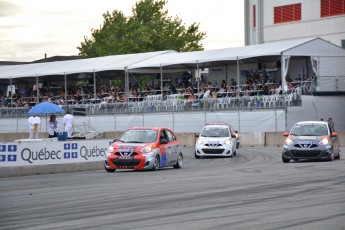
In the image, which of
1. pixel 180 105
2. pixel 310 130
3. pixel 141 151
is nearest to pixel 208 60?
pixel 180 105

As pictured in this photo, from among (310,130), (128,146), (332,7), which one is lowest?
(128,146)

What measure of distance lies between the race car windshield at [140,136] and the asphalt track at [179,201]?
7.39 feet

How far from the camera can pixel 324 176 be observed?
70.9 ft

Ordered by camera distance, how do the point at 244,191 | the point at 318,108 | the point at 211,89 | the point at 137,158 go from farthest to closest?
the point at 211,89 < the point at 318,108 < the point at 137,158 < the point at 244,191

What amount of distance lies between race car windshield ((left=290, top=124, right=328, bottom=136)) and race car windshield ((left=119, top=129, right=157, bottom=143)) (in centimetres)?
613

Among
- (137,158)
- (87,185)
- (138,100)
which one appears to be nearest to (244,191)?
(87,185)

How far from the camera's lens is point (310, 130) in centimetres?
3006

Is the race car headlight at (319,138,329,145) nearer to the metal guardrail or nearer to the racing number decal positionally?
the racing number decal

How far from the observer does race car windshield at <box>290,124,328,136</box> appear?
29859 millimetres

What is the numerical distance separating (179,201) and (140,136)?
11.1 metres

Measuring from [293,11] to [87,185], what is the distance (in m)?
51.9

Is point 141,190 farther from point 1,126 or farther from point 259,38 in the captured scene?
point 259,38

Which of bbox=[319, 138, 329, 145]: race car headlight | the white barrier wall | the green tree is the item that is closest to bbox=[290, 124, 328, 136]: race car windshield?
bbox=[319, 138, 329, 145]: race car headlight

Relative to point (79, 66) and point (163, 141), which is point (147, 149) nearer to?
point (163, 141)
